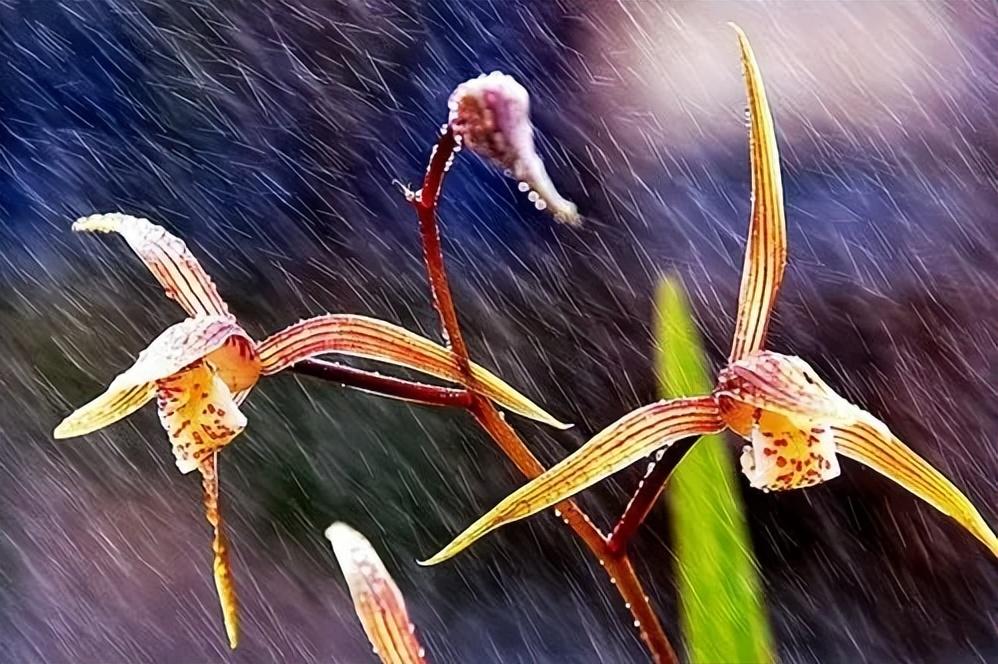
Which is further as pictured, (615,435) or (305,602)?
(305,602)

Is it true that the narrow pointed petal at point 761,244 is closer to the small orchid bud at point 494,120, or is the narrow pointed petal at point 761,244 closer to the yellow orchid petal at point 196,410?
the small orchid bud at point 494,120

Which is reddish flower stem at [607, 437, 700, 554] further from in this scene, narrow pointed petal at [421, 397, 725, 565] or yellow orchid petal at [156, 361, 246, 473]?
yellow orchid petal at [156, 361, 246, 473]

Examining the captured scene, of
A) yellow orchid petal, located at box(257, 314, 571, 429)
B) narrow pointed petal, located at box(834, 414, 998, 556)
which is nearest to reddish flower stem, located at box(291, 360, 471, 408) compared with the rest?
yellow orchid petal, located at box(257, 314, 571, 429)

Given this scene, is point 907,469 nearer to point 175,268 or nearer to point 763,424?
point 763,424

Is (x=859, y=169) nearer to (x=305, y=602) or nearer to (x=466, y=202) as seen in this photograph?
(x=466, y=202)

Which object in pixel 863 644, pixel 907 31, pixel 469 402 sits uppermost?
pixel 907 31

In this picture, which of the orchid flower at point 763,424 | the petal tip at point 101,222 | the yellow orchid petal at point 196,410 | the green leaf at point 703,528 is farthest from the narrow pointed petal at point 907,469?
the petal tip at point 101,222

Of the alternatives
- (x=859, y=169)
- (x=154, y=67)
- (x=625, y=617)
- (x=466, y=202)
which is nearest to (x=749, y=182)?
(x=859, y=169)
